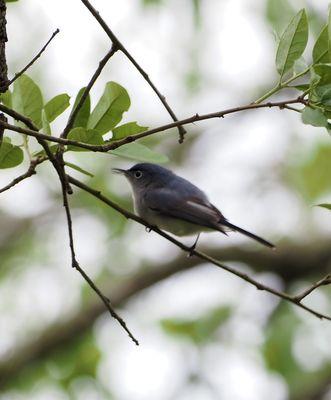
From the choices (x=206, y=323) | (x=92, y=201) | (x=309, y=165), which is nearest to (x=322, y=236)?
(x=309, y=165)

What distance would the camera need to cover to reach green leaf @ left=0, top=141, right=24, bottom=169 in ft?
7.70

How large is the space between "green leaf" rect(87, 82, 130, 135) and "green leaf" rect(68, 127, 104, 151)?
10cm

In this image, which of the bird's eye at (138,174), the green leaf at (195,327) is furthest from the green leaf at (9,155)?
the green leaf at (195,327)

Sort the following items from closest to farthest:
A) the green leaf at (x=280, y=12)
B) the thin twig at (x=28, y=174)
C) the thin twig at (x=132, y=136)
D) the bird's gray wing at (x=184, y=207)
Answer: the thin twig at (x=132, y=136) → the thin twig at (x=28, y=174) → the bird's gray wing at (x=184, y=207) → the green leaf at (x=280, y=12)

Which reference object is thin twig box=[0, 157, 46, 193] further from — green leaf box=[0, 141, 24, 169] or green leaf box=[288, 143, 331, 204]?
green leaf box=[288, 143, 331, 204]

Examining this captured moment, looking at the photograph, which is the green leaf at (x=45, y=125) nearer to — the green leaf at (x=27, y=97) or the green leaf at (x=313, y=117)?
the green leaf at (x=27, y=97)

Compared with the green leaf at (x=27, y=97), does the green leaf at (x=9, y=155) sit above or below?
below

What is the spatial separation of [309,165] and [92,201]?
2548 mm

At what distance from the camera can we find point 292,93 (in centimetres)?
881

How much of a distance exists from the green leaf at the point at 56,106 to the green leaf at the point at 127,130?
20cm

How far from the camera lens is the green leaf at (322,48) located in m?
2.21

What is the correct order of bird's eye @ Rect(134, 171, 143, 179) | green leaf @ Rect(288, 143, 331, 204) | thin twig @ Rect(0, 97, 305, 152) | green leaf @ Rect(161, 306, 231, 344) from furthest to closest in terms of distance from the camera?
green leaf @ Rect(288, 143, 331, 204) < green leaf @ Rect(161, 306, 231, 344) < bird's eye @ Rect(134, 171, 143, 179) < thin twig @ Rect(0, 97, 305, 152)

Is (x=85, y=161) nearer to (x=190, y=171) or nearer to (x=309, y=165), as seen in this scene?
(x=190, y=171)

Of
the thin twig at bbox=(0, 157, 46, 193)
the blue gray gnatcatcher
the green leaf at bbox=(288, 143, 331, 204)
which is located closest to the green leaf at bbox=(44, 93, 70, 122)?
the thin twig at bbox=(0, 157, 46, 193)
